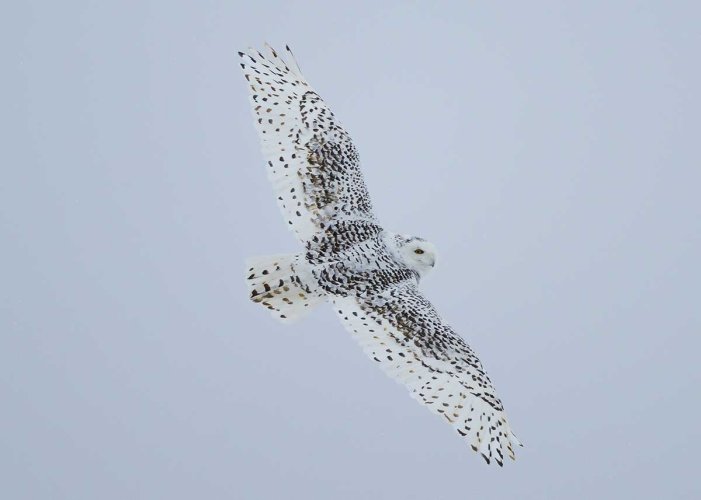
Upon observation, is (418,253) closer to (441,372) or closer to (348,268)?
(348,268)

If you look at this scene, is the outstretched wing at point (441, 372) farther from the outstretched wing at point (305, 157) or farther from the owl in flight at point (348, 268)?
the outstretched wing at point (305, 157)

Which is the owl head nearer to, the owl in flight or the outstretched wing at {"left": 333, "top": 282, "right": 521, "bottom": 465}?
the owl in flight

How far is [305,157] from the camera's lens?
23.4 ft

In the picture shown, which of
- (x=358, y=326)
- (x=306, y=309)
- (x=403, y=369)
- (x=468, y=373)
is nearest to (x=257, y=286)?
(x=306, y=309)

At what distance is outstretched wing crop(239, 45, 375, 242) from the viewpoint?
6941mm

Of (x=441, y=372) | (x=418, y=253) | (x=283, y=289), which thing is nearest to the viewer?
(x=441, y=372)

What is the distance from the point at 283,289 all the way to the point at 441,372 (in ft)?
4.83

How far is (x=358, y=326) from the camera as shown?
19.9ft

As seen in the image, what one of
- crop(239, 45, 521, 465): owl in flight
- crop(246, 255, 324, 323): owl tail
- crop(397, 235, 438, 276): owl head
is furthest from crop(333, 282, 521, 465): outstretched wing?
crop(397, 235, 438, 276): owl head

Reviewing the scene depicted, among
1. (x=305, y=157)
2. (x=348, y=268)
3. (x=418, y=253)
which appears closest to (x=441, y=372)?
(x=348, y=268)

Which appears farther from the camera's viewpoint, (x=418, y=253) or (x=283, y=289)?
(x=418, y=253)

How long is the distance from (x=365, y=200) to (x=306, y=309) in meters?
1.24

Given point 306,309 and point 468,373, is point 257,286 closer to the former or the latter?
point 306,309

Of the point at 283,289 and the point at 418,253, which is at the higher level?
the point at 418,253
